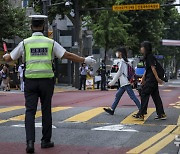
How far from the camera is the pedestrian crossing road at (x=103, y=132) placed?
6477 millimetres

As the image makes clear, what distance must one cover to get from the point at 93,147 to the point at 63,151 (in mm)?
534

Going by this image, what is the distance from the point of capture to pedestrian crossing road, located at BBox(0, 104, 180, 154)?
21.2 ft

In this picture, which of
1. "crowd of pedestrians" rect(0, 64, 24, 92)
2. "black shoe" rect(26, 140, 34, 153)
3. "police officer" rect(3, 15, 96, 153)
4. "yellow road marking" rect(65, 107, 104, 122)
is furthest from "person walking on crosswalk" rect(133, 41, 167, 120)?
"crowd of pedestrians" rect(0, 64, 24, 92)

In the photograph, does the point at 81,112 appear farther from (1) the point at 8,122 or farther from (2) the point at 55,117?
(1) the point at 8,122

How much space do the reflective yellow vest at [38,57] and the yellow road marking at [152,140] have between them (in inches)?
67.7

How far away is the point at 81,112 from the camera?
10.9 metres

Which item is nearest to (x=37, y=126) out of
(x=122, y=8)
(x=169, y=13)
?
(x=122, y=8)

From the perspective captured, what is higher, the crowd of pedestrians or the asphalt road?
the asphalt road

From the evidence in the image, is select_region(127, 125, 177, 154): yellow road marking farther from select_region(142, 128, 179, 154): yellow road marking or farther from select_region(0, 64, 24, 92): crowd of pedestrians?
select_region(0, 64, 24, 92): crowd of pedestrians

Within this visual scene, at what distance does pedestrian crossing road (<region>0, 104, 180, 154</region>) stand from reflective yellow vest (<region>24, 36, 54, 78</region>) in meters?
1.16

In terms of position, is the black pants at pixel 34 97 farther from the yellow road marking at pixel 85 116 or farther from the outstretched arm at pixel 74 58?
the yellow road marking at pixel 85 116

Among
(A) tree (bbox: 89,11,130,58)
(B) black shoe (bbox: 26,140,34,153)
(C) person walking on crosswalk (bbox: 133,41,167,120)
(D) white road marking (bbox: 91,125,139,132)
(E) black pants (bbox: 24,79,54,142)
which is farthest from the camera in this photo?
(A) tree (bbox: 89,11,130,58)

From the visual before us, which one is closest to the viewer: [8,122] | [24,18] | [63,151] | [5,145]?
[63,151]

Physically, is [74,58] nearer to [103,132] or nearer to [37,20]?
[37,20]
